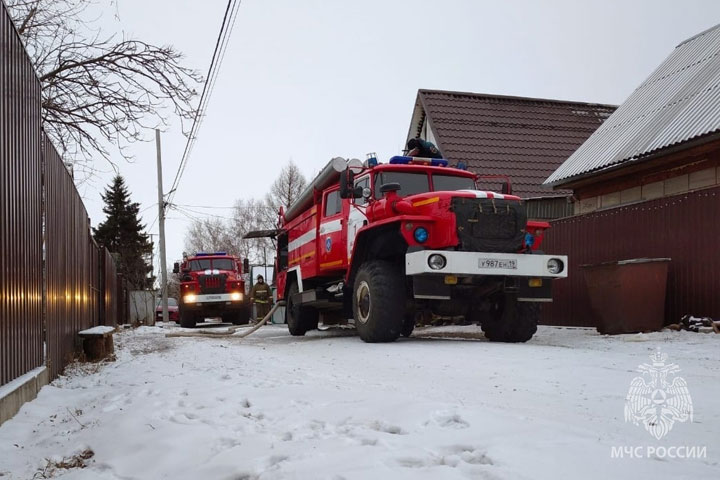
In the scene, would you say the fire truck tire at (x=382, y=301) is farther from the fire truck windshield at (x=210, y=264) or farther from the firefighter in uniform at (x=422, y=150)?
the fire truck windshield at (x=210, y=264)

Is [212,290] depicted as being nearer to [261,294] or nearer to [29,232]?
[261,294]

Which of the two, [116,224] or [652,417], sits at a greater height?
[116,224]

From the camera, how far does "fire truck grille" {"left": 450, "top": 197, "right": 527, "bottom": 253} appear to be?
28.1 feet

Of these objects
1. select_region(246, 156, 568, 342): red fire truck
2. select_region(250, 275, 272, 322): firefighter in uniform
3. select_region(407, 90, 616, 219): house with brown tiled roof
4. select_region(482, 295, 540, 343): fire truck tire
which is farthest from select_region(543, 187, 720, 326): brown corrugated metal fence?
select_region(250, 275, 272, 322): firefighter in uniform

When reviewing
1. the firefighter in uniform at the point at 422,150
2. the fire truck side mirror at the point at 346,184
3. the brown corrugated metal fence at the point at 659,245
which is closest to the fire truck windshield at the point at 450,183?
the firefighter in uniform at the point at 422,150

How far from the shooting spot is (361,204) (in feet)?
33.5

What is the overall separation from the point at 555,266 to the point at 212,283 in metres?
15.9

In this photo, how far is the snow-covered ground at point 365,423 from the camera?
3.08 m

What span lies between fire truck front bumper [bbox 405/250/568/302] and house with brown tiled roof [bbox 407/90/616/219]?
37.8 feet

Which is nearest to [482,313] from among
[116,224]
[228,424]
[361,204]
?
[361,204]

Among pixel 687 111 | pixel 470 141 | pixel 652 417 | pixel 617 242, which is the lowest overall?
pixel 652 417

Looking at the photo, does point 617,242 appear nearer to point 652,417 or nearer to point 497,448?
point 652,417

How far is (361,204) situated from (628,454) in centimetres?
737

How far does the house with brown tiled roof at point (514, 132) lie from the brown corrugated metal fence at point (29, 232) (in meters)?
14.8
